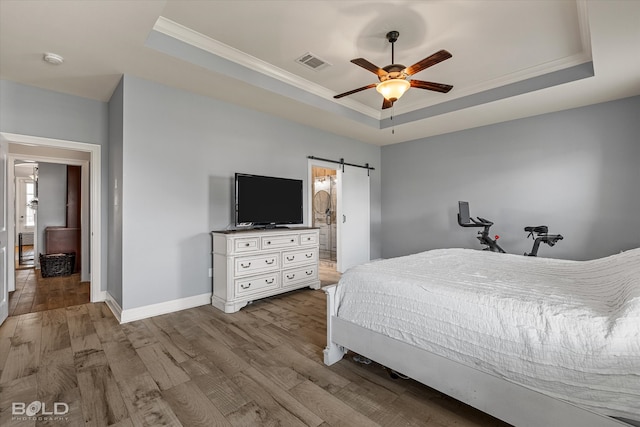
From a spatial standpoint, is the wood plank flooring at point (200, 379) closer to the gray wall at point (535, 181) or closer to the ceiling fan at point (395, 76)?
the ceiling fan at point (395, 76)

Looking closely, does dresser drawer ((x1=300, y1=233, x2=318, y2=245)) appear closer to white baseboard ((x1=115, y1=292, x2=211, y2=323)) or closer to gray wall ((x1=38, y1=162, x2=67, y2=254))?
white baseboard ((x1=115, y1=292, x2=211, y2=323))

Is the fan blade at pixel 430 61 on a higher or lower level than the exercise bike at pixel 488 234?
higher

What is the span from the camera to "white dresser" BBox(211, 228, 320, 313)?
334 cm

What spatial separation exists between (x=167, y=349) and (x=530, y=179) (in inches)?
199

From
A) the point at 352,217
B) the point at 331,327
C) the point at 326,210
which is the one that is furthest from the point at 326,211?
the point at 331,327

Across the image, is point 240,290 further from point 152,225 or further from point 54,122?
point 54,122

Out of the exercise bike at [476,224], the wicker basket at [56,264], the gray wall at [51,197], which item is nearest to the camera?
the exercise bike at [476,224]

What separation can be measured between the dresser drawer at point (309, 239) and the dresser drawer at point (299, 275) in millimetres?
334

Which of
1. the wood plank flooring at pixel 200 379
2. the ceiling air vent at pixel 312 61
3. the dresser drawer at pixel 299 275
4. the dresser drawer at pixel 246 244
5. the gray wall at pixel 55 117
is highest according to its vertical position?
the ceiling air vent at pixel 312 61

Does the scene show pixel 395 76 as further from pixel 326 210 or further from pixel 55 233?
pixel 55 233

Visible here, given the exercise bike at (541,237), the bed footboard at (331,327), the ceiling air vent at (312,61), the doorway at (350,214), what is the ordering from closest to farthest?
the bed footboard at (331,327)
the ceiling air vent at (312,61)
the exercise bike at (541,237)
the doorway at (350,214)

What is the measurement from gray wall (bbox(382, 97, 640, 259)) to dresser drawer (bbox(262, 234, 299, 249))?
2759mm

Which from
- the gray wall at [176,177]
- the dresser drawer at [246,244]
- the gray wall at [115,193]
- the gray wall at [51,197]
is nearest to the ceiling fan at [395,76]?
the gray wall at [176,177]

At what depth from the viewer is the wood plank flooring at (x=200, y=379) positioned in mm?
1646
